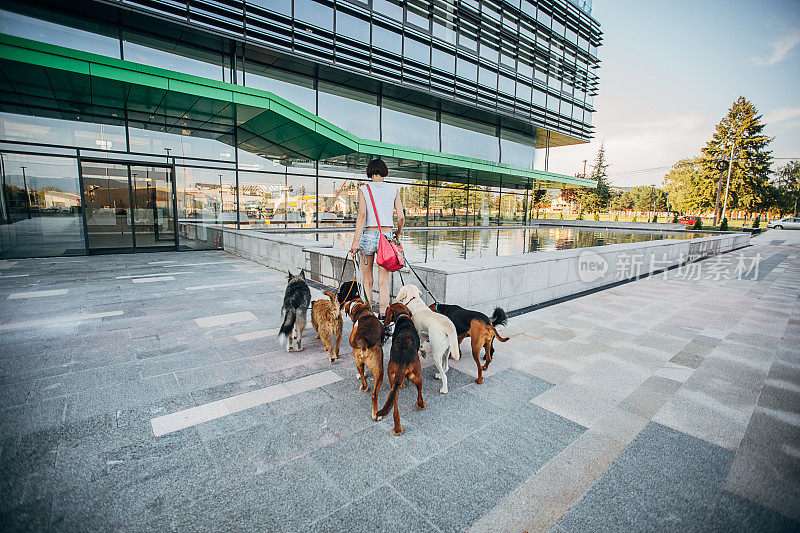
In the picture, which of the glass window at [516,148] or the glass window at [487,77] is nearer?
the glass window at [487,77]

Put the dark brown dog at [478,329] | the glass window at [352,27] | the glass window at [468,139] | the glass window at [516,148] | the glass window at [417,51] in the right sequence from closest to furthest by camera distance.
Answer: the dark brown dog at [478,329], the glass window at [352,27], the glass window at [417,51], the glass window at [468,139], the glass window at [516,148]

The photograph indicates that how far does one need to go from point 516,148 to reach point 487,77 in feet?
22.5

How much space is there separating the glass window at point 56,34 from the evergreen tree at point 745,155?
69681 mm

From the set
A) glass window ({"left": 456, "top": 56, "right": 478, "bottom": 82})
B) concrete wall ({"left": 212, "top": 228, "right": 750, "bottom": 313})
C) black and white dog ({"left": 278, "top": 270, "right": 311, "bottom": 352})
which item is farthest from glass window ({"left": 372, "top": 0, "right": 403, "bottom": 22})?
black and white dog ({"left": 278, "top": 270, "right": 311, "bottom": 352})

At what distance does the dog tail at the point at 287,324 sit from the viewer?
3.83 meters

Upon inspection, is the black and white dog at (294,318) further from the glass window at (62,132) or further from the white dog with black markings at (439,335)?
the glass window at (62,132)

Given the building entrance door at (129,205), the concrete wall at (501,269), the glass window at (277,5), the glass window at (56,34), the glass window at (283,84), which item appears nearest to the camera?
the concrete wall at (501,269)

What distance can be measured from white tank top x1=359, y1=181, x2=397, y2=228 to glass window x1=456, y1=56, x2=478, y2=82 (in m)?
21.5

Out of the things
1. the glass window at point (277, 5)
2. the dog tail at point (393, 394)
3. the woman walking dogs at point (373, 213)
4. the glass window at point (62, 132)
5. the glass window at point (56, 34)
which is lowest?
the dog tail at point (393, 394)

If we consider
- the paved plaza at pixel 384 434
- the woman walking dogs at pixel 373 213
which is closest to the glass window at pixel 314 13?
the woman walking dogs at pixel 373 213

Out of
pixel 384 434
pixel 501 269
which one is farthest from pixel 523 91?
pixel 384 434

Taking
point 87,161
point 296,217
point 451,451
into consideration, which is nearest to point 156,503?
point 451,451

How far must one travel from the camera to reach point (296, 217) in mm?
17328

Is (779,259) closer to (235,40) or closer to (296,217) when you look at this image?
(296,217)
